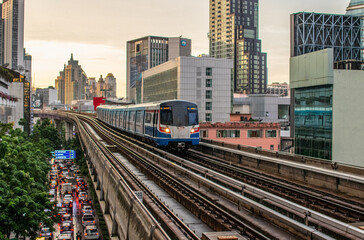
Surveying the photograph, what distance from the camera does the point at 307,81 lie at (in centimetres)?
3925

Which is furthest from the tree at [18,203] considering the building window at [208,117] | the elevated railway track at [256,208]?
the building window at [208,117]

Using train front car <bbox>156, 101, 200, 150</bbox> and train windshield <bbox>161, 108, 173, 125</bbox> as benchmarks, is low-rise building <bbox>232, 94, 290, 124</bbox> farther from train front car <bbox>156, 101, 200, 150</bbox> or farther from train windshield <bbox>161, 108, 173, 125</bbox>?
train windshield <bbox>161, 108, 173, 125</bbox>

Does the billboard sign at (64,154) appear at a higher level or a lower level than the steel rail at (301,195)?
lower

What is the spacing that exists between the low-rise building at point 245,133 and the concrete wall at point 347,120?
20338mm

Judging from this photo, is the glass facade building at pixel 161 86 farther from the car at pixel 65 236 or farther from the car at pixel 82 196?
the car at pixel 65 236

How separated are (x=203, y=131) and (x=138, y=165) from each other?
32.0 meters

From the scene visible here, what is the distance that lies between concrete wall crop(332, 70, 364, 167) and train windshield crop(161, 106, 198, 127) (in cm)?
1600

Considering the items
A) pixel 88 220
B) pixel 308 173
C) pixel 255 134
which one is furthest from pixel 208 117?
pixel 308 173

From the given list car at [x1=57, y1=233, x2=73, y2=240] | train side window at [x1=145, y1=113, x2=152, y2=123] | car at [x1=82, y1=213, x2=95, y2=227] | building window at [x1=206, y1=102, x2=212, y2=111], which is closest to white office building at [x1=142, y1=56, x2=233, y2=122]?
building window at [x1=206, y1=102, x2=212, y2=111]

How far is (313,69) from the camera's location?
39031 millimetres

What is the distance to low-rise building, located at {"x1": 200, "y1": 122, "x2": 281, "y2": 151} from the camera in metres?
56.1

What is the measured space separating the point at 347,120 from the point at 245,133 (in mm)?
21270

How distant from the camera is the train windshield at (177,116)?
1026 inches

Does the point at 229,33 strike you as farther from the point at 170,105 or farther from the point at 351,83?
the point at 170,105
